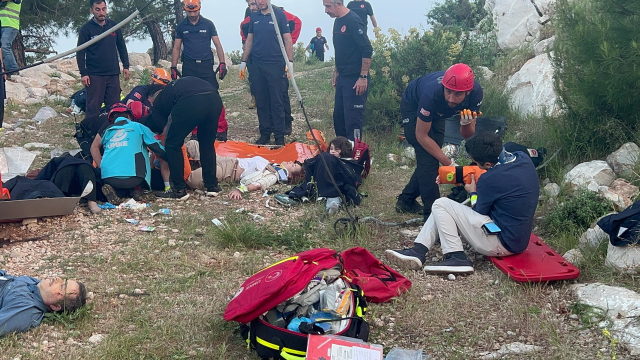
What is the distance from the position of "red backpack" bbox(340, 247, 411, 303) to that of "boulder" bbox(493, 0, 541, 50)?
8.25 meters

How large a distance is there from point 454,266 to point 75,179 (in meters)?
3.55

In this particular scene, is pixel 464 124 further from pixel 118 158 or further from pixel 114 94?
pixel 114 94

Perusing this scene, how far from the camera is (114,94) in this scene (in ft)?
25.3

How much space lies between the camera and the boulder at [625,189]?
4.80 m

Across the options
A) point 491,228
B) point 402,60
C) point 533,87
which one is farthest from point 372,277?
point 402,60

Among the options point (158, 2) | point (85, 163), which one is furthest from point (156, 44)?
point (85, 163)

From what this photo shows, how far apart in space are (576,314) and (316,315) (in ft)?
5.21

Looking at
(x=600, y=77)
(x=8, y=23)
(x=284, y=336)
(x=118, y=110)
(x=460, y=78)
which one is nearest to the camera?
(x=284, y=336)

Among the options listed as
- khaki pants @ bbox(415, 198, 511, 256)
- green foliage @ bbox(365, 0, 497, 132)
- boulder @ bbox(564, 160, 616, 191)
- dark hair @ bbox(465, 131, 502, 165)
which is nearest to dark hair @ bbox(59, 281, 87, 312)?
khaki pants @ bbox(415, 198, 511, 256)

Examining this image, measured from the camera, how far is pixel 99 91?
24.7 feet

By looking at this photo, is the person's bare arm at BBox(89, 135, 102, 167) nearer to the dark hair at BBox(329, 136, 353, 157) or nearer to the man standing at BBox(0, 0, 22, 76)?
the dark hair at BBox(329, 136, 353, 157)

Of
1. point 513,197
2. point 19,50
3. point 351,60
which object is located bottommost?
point 513,197

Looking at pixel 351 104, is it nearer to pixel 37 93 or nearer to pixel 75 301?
pixel 75 301

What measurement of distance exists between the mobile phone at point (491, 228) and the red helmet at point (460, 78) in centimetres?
111
